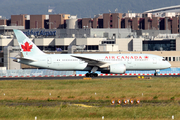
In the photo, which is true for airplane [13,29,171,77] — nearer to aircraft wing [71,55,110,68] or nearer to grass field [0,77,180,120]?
aircraft wing [71,55,110,68]

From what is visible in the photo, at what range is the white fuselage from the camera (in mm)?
59812

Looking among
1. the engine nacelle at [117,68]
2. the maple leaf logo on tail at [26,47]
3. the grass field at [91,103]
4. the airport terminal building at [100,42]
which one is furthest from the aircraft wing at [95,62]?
the airport terminal building at [100,42]

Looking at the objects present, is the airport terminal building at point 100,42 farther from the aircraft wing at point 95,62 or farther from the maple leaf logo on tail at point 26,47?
the aircraft wing at point 95,62

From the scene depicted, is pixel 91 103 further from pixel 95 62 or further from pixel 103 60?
pixel 103 60

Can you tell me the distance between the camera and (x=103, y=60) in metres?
59.8

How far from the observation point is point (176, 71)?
69188 mm

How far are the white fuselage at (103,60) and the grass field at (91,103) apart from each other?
16766mm

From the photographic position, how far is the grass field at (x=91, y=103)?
2492 cm

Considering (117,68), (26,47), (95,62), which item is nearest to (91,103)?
(117,68)

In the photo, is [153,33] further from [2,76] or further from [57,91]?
[57,91]

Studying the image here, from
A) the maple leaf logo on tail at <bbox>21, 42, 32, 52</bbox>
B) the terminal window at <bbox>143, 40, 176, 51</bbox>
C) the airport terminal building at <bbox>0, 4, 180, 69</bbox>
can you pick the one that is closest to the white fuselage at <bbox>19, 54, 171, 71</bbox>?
the maple leaf logo on tail at <bbox>21, 42, 32, 52</bbox>

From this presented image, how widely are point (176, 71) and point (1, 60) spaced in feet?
149

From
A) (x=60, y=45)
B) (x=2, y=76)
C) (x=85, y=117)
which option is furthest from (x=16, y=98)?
(x=60, y=45)

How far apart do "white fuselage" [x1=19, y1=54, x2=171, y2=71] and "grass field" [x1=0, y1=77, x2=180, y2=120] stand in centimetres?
1677
